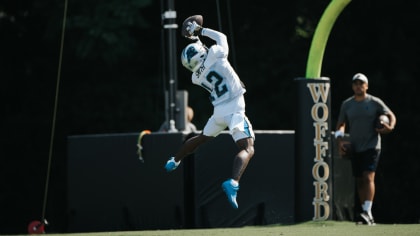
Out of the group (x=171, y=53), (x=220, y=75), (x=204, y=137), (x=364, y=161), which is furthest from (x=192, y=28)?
(x=171, y=53)

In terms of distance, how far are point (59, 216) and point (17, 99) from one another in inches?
136

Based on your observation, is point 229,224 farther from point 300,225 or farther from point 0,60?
point 0,60

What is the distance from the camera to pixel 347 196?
1681 centimetres

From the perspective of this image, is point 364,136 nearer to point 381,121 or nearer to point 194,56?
point 381,121

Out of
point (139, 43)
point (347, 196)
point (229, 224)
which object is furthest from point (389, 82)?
point (229, 224)

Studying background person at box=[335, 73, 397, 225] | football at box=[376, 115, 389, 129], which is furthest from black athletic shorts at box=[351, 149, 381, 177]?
football at box=[376, 115, 389, 129]

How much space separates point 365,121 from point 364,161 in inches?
19.9

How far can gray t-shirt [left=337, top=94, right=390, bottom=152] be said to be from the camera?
1443cm

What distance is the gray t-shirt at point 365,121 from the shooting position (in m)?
14.4

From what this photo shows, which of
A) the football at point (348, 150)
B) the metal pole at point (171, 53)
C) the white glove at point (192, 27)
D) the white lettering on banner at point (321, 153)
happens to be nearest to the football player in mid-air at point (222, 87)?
the white glove at point (192, 27)

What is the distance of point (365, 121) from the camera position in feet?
47.4

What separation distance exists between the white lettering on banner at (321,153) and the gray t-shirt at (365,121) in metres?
0.37

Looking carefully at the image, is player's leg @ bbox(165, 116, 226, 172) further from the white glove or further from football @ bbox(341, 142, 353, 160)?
football @ bbox(341, 142, 353, 160)

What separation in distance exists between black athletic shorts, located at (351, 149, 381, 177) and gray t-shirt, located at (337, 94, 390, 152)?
0.06m
